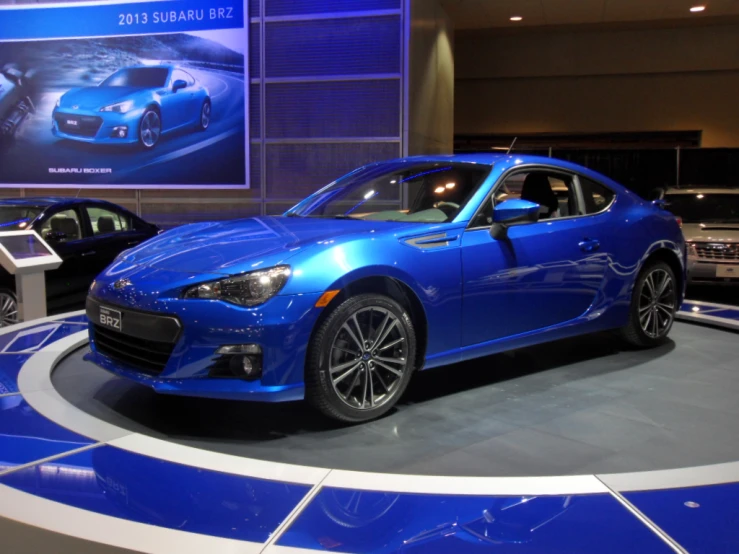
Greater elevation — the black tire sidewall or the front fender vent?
the front fender vent

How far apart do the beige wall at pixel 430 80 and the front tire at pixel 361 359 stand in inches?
299

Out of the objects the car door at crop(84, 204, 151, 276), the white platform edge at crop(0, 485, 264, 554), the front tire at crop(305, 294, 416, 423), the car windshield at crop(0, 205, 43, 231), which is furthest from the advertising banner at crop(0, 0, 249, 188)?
the white platform edge at crop(0, 485, 264, 554)

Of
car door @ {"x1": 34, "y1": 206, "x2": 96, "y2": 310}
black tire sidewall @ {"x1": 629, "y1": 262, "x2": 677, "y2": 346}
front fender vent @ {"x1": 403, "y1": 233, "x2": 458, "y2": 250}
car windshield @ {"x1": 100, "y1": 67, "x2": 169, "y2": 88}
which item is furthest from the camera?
car windshield @ {"x1": 100, "y1": 67, "x2": 169, "y2": 88}

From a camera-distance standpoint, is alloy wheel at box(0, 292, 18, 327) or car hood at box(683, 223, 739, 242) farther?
car hood at box(683, 223, 739, 242)

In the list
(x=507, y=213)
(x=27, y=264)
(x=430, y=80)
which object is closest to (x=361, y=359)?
(x=507, y=213)

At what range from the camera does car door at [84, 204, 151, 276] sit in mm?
7402

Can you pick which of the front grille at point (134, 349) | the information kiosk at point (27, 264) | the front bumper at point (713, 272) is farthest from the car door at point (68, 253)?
the front bumper at point (713, 272)

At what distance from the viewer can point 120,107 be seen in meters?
11.7

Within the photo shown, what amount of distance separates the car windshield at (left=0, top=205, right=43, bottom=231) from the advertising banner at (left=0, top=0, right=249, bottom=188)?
4.73 m

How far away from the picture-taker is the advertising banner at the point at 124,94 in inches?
444

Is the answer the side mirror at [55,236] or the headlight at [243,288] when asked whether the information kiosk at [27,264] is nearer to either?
the side mirror at [55,236]

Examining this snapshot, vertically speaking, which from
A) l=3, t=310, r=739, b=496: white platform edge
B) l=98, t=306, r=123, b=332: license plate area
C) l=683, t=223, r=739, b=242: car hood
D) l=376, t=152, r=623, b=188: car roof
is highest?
l=376, t=152, r=623, b=188: car roof

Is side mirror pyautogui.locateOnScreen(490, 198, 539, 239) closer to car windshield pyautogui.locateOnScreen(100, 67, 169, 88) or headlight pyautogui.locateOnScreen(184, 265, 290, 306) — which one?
headlight pyautogui.locateOnScreen(184, 265, 290, 306)

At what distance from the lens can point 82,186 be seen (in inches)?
473
